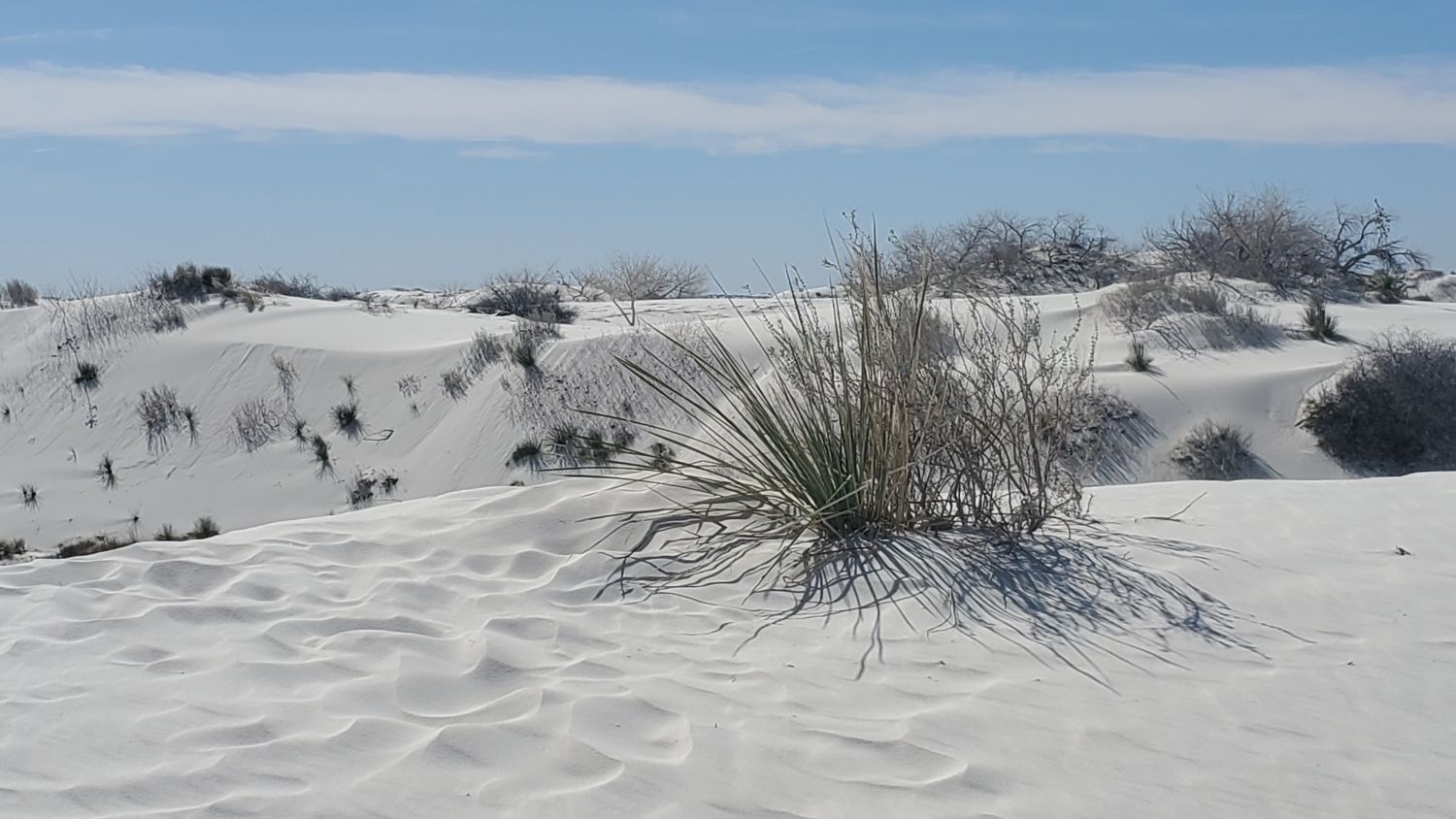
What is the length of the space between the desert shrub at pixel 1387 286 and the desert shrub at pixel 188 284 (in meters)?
21.6

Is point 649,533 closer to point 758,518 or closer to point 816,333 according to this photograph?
point 758,518

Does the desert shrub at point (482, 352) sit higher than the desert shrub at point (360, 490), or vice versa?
the desert shrub at point (482, 352)

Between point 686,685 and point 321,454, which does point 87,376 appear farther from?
point 686,685

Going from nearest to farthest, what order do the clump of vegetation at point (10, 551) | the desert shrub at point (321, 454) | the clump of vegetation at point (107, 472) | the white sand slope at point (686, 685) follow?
1. the white sand slope at point (686, 685)
2. the clump of vegetation at point (10, 551)
3. the desert shrub at point (321, 454)
4. the clump of vegetation at point (107, 472)

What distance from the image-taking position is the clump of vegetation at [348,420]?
Result: 19.0 metres

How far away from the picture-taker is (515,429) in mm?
18297

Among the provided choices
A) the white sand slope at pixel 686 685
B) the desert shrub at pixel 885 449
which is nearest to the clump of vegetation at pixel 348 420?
the white sand slope at pixel 686 685

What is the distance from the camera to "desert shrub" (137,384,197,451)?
63.4ft

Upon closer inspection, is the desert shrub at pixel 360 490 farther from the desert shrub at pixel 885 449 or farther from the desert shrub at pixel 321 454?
the desert shrub at pixel 885 449

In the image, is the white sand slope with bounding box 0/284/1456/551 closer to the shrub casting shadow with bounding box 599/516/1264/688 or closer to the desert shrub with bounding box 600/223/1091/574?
the desert shrub with bounding box 600/223/1091/574

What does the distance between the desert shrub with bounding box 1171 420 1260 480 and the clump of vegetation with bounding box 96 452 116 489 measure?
14439 mm

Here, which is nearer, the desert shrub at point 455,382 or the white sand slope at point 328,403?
the white sand slope at point 328,403

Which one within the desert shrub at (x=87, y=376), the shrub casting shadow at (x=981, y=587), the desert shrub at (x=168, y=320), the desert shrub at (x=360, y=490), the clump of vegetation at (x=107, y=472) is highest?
the desert shrub at (x=168, y=320)

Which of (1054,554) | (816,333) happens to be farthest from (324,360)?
(1054,554)
